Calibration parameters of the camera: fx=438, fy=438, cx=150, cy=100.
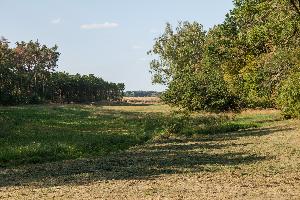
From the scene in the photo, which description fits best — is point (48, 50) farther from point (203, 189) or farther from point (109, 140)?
point (203, 189)

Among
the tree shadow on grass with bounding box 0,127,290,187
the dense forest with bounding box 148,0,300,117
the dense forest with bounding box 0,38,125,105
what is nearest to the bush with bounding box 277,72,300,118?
the dense forest with bounding box 148,0,300,117

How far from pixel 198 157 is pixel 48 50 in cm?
11476

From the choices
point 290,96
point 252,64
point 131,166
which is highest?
point 252,64

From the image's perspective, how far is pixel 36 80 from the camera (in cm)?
12469

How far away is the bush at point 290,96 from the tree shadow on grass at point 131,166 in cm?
525

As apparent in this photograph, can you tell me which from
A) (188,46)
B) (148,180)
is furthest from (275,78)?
(188,46)

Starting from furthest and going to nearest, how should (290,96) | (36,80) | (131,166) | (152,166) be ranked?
(36,80)
(290,96)
(131,166)
(152,166)

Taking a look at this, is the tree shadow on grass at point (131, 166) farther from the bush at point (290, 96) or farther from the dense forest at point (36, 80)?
the dense forest at point (36, 80)

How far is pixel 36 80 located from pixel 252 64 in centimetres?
9742

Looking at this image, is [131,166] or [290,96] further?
[290,96]

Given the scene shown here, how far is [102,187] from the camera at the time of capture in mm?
15539

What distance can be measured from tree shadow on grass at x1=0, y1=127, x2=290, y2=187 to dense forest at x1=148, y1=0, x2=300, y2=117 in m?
5.37

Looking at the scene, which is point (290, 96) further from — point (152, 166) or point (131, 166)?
point (131, 166)

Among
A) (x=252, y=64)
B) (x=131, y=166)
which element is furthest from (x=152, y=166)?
(x=252, y=64)
